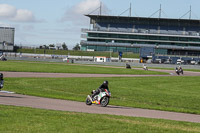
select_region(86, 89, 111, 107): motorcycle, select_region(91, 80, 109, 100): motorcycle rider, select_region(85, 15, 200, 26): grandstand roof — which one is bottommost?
select_region(86, 89, 111, 107): motorcycle

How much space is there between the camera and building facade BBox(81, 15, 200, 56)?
482 ft

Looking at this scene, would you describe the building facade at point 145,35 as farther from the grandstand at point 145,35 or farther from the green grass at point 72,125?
the green grass at point 72,125

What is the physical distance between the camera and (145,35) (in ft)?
486

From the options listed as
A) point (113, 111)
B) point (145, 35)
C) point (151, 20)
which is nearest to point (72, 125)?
point (113, 111)

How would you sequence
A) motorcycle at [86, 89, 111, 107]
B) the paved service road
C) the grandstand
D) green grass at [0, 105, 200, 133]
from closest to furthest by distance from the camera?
green grass at [0, 105, 200, 133]
the paved service road
motorcycle at [86, 89, 111, 107]
the grandstand

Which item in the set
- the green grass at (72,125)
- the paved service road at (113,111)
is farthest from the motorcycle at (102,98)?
the green grass at (72,125)

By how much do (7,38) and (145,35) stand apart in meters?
50.1

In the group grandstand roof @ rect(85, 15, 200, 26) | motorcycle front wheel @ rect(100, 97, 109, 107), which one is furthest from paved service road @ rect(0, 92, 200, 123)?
grandstand roof @ rect(85, 15, 200, 26)

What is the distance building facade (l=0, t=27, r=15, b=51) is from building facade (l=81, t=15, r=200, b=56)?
2730cm

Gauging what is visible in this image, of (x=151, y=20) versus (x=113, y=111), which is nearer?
(x=113, y=111)

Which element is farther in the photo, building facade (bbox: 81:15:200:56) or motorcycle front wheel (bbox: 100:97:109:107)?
building facade (bbox: 81:15:200:56)

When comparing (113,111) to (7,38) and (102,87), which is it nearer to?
(102,87)

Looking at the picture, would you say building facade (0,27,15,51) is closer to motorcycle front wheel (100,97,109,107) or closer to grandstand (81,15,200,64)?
grandstand (81,15,200,64)

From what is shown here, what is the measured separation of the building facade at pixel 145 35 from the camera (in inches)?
5782
